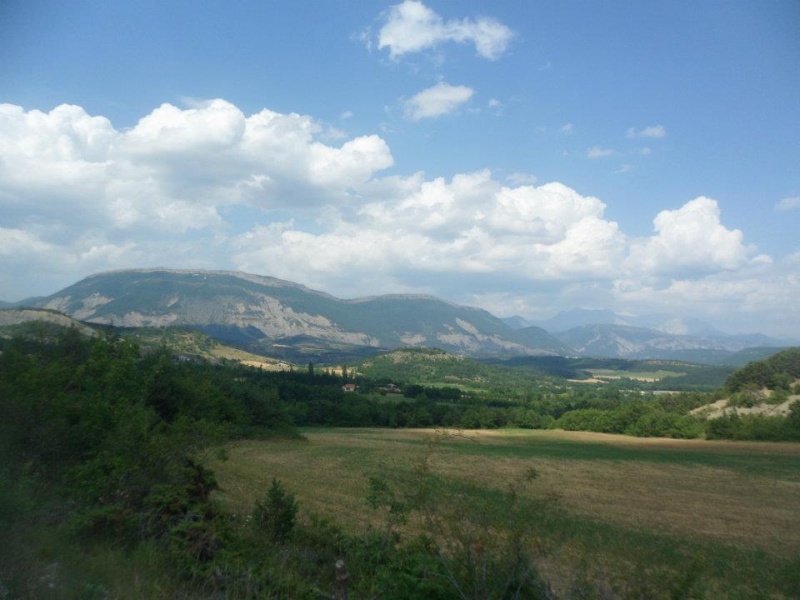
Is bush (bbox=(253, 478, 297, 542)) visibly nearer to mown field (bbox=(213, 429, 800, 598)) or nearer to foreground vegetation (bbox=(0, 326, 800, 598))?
foreground vegetation (bbox=(0, 326, 800, 598))

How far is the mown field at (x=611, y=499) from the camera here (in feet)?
25.1

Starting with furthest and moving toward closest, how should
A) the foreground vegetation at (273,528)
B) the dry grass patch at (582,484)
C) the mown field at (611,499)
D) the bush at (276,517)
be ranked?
the dry grass patch at (582,484)
the bush at (276,517)
the mown field at (611,499)
the foreground vegetation at (273,528)

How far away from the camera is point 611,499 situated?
93.4 ft

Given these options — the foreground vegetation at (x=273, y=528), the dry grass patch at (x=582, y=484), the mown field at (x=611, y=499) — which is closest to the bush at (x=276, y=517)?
the foreground vegetation at (x=273, y=528)

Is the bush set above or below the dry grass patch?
above

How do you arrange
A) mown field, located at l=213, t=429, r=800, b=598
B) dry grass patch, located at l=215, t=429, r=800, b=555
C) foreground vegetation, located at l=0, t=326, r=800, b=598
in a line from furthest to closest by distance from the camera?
dry grass patch, located at l=215, t=429, r=800, b=555 → mown field, located at l=213, t=429, r=800, b=598 → foreground vegetation, located at l=0, t=326, r=800, b=598

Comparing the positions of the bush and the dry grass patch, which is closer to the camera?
the bush

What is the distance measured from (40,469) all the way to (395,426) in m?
84.4

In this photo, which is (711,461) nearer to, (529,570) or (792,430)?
(792,430)

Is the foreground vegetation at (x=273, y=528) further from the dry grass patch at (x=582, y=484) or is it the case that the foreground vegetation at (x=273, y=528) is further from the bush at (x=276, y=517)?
the dry grass patch at (x=582, y=484)

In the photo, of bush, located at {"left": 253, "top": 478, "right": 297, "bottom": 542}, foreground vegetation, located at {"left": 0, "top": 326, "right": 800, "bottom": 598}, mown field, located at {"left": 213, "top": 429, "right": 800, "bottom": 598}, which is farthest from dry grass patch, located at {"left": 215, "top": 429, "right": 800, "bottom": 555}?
bush, located at {"left": 253, "top": 478, "right": 297, "bottom": 542}

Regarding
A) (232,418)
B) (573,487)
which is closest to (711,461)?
(573,487)

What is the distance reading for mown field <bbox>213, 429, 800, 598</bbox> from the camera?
766 centimetres

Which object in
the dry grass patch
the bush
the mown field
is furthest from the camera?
the dry grass patch
